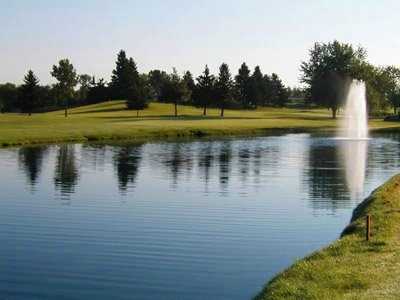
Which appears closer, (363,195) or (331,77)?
(363,195)

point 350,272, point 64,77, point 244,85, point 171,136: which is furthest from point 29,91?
point 350,272

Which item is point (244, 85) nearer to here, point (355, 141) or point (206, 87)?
point (206, 87)

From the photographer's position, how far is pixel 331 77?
5999 inches

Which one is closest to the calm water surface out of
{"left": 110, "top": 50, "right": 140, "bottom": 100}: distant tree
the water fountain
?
the water fountain

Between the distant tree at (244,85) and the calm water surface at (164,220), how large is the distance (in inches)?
5446

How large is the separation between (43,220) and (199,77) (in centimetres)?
12114

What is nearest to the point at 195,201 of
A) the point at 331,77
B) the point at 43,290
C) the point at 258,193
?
the point at 258,193

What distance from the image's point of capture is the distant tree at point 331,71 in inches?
5940

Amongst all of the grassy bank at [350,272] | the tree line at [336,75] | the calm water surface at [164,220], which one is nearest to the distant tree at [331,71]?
the tree line at [336,75]

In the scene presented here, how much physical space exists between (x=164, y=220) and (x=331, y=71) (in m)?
133

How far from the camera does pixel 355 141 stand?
8494cm

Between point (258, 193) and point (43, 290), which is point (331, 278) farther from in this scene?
point (258, 193)

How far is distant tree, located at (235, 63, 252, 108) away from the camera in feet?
638

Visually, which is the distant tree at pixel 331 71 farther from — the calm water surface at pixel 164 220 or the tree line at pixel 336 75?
the calm water surface at pixel 164 220
